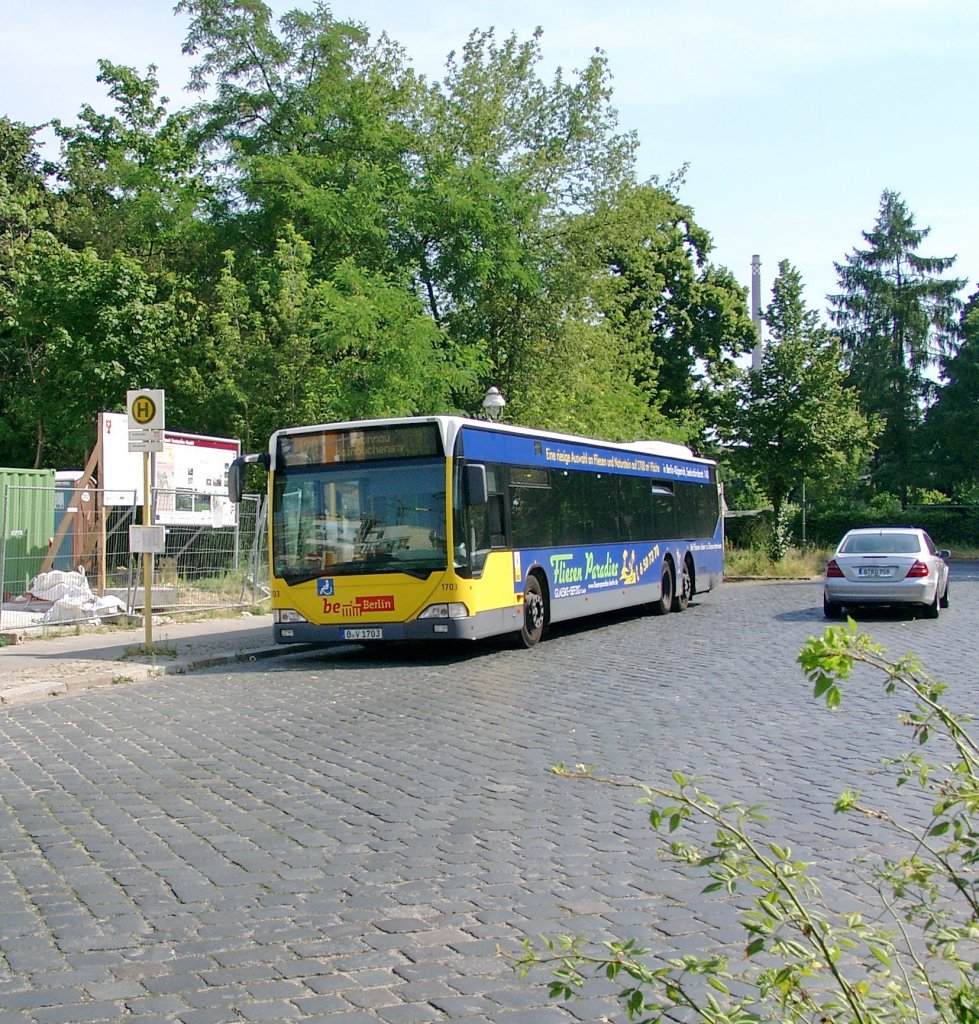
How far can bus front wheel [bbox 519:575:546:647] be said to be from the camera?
1653 cm

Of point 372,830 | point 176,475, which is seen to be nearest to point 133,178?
point 176,475

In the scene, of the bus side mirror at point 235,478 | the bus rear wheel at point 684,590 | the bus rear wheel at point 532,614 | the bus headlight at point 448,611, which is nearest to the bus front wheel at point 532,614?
the bus rear wheel at point 532,614

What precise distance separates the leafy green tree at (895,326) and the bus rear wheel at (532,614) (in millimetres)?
47868

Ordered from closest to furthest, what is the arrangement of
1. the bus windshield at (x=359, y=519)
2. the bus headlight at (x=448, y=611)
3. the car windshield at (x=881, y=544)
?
the bus headlight at (x=448, y=611) → the bus windshield at (x=359, y=519) → the car windshield at (x=881, y=544)

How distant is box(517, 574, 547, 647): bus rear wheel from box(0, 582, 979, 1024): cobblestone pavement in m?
3.12

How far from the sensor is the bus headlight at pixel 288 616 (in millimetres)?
15117

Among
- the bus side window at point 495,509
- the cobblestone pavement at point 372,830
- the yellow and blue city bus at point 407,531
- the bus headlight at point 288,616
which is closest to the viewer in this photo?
the cobblestone pavement at point 372,830

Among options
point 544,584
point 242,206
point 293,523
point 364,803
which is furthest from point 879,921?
point 242,206

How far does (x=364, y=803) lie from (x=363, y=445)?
8.35 metres

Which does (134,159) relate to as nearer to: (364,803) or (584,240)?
(584,240)

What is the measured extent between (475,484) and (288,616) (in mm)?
2972

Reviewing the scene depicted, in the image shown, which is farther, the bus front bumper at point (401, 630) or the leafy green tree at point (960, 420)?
the leafy green tree at point (960, 420)

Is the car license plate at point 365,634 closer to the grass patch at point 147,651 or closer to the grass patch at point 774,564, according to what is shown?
the grass patch at point 147,651

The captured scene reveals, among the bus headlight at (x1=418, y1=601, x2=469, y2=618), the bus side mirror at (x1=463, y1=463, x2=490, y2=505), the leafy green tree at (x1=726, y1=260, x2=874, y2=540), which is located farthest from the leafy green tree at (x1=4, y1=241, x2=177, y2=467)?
the bus headlight at (x1=418, y1=601, x2=469, y2=618)
